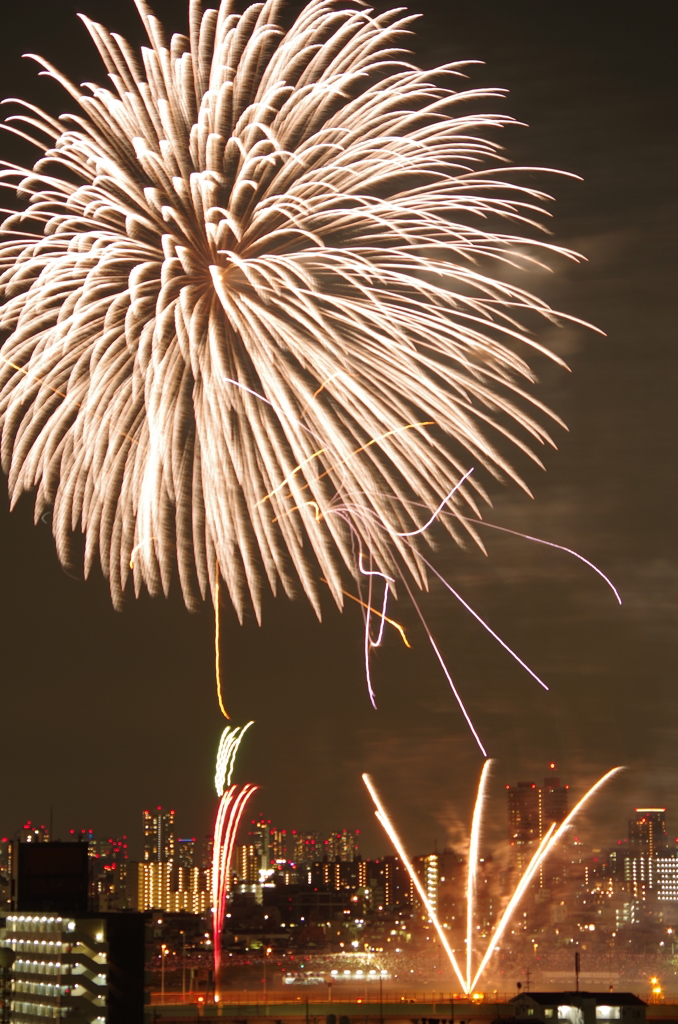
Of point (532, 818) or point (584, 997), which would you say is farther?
point (532, 818)

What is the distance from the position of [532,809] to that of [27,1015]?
115 ft

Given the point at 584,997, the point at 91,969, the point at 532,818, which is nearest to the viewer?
the point at 91,969

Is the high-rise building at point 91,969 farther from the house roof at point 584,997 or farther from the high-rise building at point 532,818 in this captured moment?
the high-rise building at point 532,818

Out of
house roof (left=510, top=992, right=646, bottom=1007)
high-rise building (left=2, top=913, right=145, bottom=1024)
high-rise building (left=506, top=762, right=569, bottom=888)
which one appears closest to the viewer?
high-rise building (left=2, top=913, right=145, bottom=1024)

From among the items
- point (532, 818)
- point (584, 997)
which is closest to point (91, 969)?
point (584, 997)

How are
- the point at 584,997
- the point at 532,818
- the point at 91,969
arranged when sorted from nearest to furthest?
the point at 91,969 → the point at 584,997 → the point at 532,818

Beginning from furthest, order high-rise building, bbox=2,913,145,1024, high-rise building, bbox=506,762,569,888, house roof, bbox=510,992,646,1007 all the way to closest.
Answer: high-rise building, bbox=506,762,569,888 → house roof, bbox=510,992,646,1007 → high-rise building, bbox=2,913,145,1024

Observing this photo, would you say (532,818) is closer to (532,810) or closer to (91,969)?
(532,810)

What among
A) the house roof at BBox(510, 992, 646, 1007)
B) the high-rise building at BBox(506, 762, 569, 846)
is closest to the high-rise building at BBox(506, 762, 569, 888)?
the high-rise building at BBox(506, 762, 569, 846)

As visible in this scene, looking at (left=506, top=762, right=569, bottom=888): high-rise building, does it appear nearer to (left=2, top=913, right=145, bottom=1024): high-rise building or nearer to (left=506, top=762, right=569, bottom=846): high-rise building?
(left=506, top=762, right=569, bottom=846): high-rise building

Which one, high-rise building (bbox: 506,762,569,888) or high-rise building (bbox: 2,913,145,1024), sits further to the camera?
high-rise building (bbox: 506,762,569,888)

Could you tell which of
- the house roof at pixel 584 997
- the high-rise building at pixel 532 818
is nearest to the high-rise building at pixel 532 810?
the high-rise building at pixel 532 818

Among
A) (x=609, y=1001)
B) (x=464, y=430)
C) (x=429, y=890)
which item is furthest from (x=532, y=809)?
(x=464, y=430)

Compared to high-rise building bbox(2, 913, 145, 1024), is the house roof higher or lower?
→ lower
